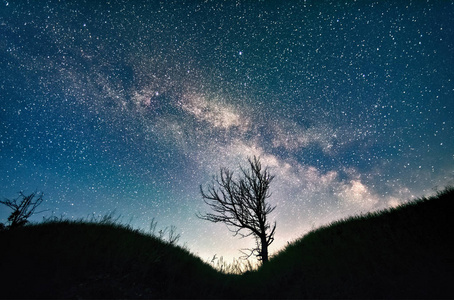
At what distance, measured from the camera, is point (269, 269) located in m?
7.26

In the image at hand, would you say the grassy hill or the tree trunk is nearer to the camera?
the grassy hill

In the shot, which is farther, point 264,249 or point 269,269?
point 264,249

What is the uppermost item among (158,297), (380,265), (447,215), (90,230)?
(447,215)

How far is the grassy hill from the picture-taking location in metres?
4.29

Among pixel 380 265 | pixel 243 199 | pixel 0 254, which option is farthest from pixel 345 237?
pixel 0 254

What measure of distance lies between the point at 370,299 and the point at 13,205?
1329 cm

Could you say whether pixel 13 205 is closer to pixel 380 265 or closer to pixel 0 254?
pixel 0 254

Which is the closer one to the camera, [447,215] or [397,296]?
[397,296]

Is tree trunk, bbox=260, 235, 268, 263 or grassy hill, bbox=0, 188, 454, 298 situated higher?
tree trunk, bbox=260, 235, 268, 263

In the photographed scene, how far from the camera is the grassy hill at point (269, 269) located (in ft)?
14.1

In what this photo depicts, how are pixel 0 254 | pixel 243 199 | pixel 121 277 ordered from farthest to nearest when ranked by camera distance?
pixel 243 199, pixel 121 277, pixel 0 254

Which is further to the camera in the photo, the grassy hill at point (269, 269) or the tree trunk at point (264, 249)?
the tree trunk at point (264, 249)

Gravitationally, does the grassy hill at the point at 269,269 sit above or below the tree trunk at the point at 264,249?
below

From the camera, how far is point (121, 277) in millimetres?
5023
